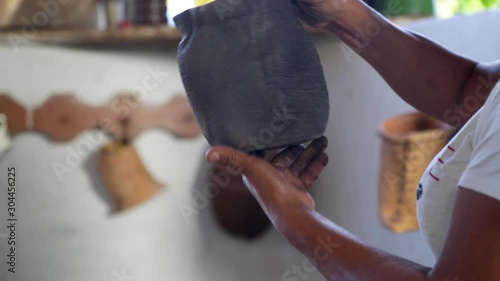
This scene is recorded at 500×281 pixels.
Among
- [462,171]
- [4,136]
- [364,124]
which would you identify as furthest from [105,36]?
[462,171]

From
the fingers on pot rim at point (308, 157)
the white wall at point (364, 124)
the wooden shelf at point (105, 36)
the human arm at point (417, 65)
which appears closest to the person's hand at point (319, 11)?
the human arm at point (417, 65)

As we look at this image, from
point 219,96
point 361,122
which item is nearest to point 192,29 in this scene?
point 219,96

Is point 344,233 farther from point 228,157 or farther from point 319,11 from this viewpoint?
point 319,11

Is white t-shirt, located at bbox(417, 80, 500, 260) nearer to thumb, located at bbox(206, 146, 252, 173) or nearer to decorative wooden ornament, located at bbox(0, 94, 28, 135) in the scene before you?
thumb, located at bbox(206, 146, 252, 173)

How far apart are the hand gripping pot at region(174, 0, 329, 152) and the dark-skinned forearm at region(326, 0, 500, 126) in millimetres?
146

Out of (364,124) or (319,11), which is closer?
(319,11)

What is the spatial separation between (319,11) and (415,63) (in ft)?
0.52

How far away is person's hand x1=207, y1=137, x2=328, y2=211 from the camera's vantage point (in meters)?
0.58

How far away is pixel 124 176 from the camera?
1.03 meters

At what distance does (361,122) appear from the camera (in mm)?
1246

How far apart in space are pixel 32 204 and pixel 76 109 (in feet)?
0.58

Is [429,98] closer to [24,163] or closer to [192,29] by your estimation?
[192,29]

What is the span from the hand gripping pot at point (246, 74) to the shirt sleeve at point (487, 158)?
0.62ft

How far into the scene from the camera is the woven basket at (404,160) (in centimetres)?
117
